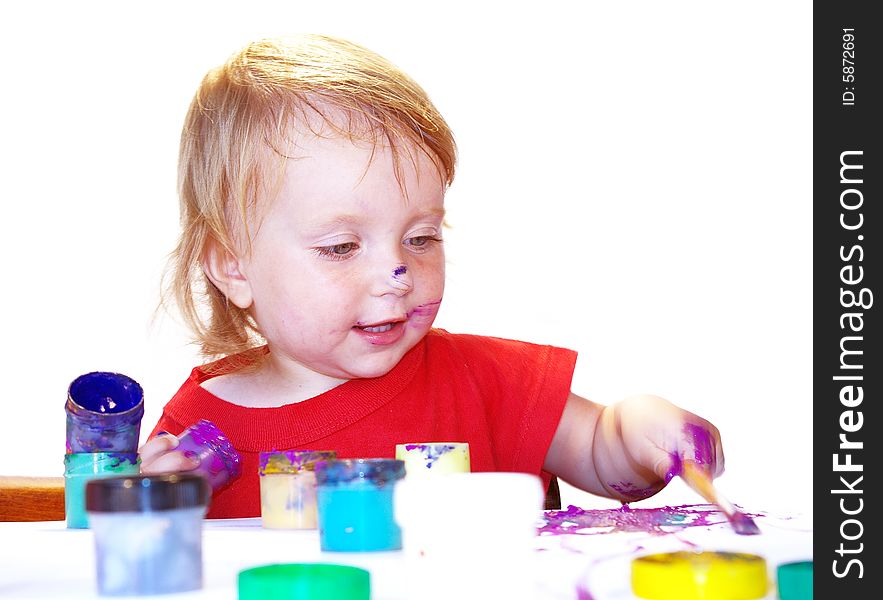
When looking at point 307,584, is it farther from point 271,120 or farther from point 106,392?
point 271,120

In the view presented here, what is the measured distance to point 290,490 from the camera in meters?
0.91

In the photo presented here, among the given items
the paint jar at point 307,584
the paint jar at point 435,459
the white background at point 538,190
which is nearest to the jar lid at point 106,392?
the paint jar at point 435,459

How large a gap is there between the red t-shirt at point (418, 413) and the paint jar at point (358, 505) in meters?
0.55

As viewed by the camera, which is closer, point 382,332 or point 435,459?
point 435,459

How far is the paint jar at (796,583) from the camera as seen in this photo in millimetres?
530

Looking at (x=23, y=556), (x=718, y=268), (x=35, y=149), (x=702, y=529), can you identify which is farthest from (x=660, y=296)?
(x=23, y=556)

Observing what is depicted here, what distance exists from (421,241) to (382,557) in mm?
603

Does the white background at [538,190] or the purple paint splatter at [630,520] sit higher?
the white background at [538,190]

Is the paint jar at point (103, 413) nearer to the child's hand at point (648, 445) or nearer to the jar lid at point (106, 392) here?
the jar lid at point (106, 392)

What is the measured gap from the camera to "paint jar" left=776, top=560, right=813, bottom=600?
530mm

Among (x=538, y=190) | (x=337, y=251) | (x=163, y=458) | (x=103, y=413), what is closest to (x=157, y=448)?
(x=163, y=458)

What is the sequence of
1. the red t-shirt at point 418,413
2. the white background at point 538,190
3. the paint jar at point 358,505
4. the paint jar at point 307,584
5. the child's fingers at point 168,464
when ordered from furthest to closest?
the white background at point 538,190
the red t-shirt at point 418,413
the child's fingers at point 168,464
the paint jar at point 358,505
the paint jar at point 307,584

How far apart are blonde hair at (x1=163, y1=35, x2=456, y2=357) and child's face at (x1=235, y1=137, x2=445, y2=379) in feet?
0.09

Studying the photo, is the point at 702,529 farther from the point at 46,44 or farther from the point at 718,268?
the point at 46,44
